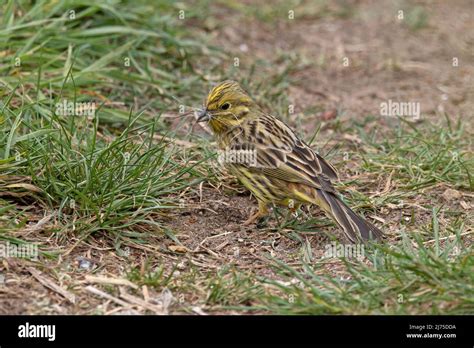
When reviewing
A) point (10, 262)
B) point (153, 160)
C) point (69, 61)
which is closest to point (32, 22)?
point (69, 61)

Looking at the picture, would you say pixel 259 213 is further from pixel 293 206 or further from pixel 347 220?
pixel 347 220

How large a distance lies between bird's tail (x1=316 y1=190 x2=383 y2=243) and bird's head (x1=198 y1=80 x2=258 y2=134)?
1.19 metres

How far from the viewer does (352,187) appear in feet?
25.6

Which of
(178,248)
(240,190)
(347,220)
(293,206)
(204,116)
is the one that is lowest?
(178,248)

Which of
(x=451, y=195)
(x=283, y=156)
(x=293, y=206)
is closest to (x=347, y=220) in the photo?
(x=293, y=206)

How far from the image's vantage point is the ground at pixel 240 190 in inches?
231

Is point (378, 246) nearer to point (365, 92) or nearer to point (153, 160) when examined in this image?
point (153, 160)

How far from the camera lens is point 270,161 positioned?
7266mm

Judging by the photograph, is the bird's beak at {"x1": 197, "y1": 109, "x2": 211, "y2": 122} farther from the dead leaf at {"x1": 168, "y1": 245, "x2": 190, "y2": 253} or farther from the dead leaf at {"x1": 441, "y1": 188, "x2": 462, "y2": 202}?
the dead leaf at {"x1": 441, "y1": 188, "x2": 462, "y2": 202}

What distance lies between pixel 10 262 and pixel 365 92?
18.2 feet

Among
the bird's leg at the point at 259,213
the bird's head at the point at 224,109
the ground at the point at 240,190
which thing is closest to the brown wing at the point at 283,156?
the bird's head at the point at 224,109

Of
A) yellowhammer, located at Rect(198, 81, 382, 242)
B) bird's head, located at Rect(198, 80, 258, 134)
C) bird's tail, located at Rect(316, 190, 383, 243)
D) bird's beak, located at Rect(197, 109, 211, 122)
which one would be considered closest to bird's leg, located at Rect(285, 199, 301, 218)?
yellowhammer, located at Rect(198, 81, 382, 242)

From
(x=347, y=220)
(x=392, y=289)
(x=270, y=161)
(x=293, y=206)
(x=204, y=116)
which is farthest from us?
(x=204, y=116)

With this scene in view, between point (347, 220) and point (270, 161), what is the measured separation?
930mm
